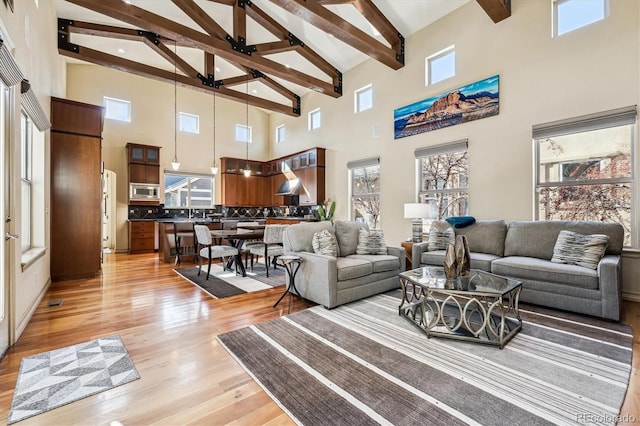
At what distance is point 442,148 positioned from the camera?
5105 millimetres

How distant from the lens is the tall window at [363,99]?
259 inches

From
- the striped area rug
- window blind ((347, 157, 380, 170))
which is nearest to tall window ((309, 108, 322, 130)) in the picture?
window blind ((347, 157, 380, 170))

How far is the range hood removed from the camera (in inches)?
320

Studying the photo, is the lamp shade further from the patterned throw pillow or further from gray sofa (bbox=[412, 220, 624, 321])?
the patterned throw pillow

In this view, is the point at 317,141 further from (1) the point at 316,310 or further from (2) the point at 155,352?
(2) the point at 155,352

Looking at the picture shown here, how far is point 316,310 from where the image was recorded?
3.23 meters

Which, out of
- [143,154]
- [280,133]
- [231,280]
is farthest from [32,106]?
[280,133]

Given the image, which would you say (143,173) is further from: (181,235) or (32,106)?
(32,106)

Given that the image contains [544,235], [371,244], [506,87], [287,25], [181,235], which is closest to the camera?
[544,235]

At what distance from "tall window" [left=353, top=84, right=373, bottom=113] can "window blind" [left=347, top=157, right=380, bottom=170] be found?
121 centimetres

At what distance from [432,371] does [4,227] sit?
349 cm

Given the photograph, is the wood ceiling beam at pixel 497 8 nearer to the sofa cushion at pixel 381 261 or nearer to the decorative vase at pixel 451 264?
the decorative vase at pixel 451 264

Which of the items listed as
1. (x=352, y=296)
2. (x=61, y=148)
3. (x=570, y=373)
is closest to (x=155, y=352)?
(x=352, y=296)

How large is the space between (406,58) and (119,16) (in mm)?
4891
